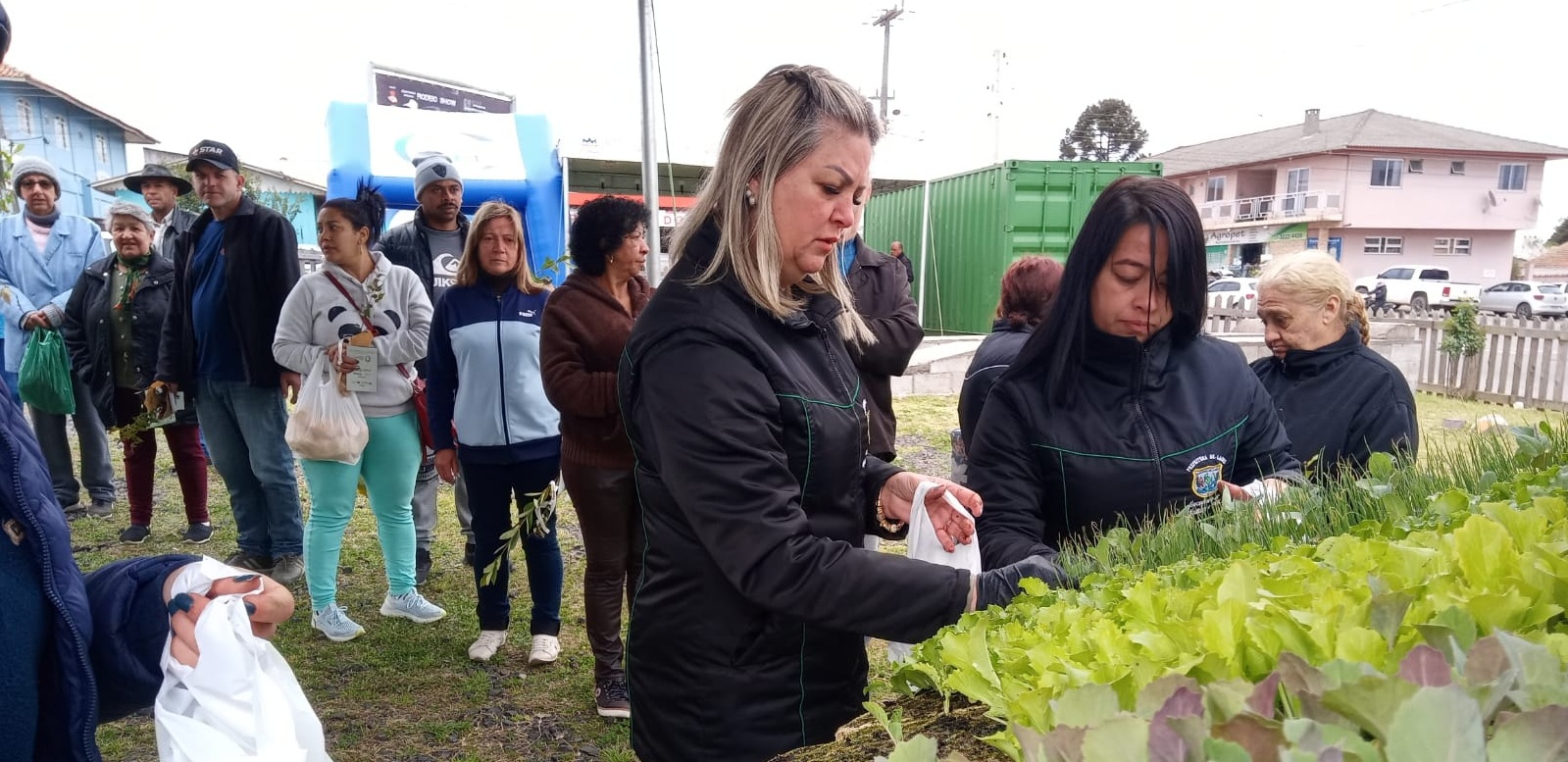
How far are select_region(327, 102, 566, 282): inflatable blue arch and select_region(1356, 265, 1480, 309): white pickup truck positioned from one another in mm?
30718

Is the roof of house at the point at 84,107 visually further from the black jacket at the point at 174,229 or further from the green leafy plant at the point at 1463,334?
the green leafy plant at the point at 1463,334

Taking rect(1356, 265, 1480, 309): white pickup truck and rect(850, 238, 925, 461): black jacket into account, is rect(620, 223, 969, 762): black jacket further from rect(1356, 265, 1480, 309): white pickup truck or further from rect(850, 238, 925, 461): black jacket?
rect(1356, 265, 1480, 309): white pickup truck

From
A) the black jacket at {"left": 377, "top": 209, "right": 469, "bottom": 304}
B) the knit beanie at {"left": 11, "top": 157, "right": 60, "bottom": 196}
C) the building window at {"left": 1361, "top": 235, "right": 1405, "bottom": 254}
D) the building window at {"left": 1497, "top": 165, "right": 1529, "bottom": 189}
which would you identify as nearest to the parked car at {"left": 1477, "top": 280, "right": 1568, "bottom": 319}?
the building window at {"left": 1361, "top": 235, "right": 1405, "bottom": 254}

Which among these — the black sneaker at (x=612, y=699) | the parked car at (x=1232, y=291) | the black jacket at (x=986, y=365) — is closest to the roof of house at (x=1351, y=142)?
the parked car at (x=1232, y=291)

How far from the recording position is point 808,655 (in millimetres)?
1688

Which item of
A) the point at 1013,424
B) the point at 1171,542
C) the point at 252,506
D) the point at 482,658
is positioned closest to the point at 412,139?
the point at 252,506

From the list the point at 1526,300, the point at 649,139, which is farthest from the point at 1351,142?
the point at 649,139

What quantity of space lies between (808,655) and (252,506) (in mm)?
4430

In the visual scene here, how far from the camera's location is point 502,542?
416 centimetres

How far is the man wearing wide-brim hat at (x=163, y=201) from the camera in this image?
573 centimetres

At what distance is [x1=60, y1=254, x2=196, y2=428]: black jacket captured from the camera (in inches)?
212

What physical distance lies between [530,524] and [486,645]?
70 centimetres

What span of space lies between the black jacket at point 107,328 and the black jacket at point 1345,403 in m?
5.49

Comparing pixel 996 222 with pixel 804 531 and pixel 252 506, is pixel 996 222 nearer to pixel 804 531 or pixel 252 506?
pixel 252 506
